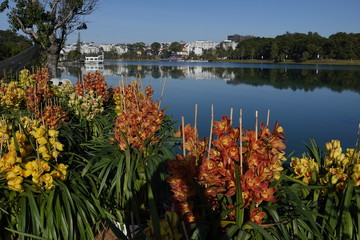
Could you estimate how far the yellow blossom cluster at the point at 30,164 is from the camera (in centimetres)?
189

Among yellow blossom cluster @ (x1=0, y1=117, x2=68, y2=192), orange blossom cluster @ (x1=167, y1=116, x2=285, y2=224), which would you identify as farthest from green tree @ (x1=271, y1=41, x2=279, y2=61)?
orange blossom cluster @ (x1=167, y1=116, x2=285, y2=224)

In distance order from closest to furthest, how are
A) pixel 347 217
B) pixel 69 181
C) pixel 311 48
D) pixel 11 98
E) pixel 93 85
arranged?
1. pixel 347 217
2. pixel 69 181
3. pixel 11 98
4. pixel 93 85
5. pixel 311 48

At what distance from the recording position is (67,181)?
88.7 inches

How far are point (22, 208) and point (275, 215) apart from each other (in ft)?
5.12

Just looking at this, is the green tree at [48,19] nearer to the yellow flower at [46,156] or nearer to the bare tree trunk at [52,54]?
the bare tree trunk at [52,54]

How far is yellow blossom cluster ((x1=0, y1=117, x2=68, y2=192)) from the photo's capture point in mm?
1892

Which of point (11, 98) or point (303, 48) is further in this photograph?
point (303, 48)

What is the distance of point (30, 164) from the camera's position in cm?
193

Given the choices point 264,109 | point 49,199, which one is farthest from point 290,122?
point 49,199

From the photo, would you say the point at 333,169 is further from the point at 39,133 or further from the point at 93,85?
the point at 93,85

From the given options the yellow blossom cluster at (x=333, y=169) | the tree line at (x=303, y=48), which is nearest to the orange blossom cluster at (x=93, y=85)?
the yellow blossom cluster at (x=333, y=169)

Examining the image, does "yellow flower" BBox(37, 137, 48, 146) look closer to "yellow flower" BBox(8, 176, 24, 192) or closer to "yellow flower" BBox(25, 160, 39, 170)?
"yellow flower" BBox(25, 160, 39, 170)

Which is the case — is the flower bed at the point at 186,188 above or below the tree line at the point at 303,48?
below

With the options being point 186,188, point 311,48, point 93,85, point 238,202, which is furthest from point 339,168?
point 311,48
